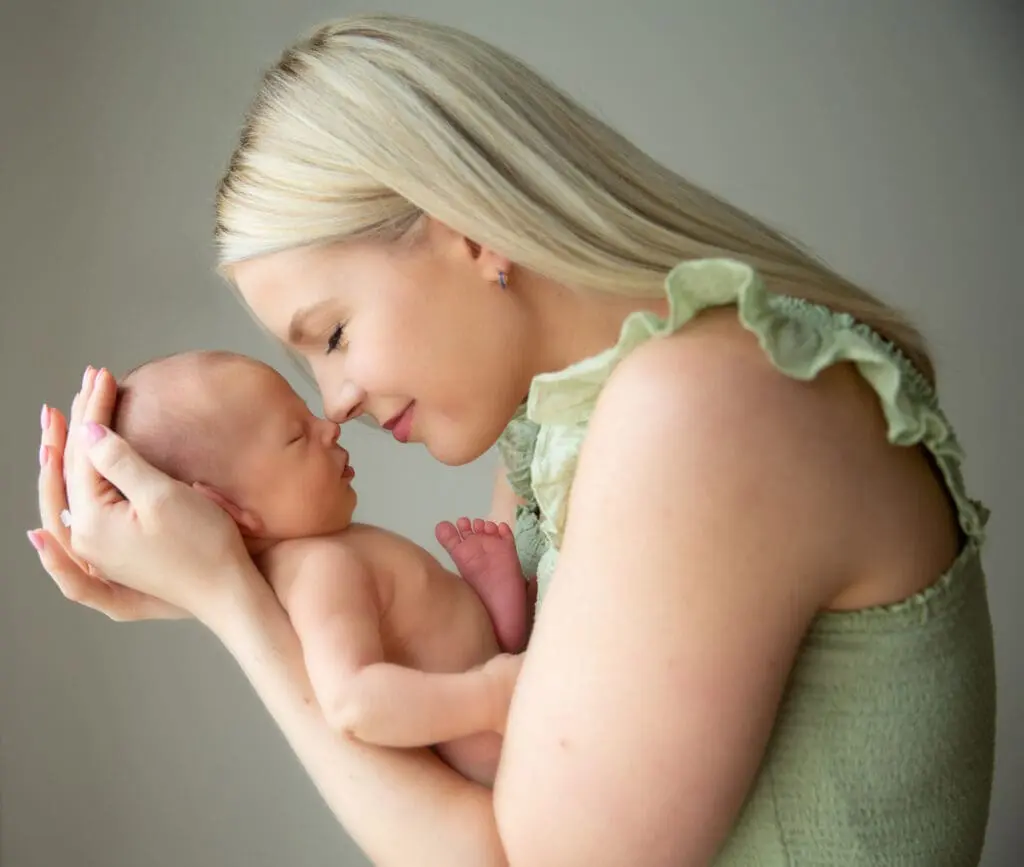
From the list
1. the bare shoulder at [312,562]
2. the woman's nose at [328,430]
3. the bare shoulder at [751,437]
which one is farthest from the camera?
the woman's nose at [328,430]

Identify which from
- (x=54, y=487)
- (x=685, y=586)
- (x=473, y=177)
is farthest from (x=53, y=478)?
(x=685, y=586)

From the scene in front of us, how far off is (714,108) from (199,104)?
0.86m

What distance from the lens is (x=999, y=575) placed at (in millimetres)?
1885

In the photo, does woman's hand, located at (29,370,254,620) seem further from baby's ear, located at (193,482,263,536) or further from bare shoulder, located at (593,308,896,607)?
bare shoulder, located at (593,308,896,607)

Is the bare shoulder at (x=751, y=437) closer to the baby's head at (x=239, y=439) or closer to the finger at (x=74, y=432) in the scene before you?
the baby's head at (x=239, y=439)

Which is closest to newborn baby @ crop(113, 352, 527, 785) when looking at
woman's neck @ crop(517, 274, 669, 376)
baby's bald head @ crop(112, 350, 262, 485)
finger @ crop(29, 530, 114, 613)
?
baby's bald head @ crop(112, 350, 262, 485)

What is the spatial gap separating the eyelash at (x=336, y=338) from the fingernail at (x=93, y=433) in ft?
0.62

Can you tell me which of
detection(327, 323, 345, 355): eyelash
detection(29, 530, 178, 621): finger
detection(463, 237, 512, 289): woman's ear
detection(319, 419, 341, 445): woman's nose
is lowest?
detection(29, 530, 178, 621): finger

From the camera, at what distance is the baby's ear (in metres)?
0.88

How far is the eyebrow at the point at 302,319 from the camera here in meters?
0.87

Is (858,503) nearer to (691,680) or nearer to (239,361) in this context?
(691,680)

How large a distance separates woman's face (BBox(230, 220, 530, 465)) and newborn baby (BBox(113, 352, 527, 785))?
0.25 ft

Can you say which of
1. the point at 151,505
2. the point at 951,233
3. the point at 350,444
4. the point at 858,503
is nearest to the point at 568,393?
the point at 858,503

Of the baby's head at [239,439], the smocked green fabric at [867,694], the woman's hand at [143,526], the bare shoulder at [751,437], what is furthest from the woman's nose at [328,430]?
the bare shoulder at [751,437]
